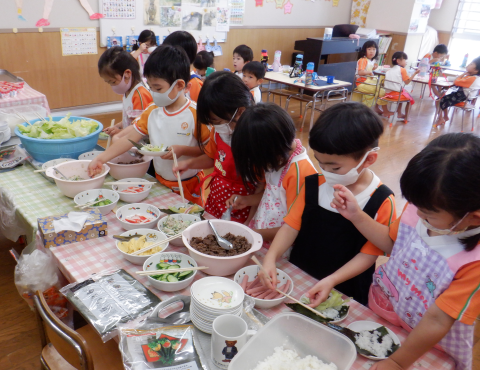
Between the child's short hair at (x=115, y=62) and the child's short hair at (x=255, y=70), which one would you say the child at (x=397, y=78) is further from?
the child's short hair at (x=115, y=62)

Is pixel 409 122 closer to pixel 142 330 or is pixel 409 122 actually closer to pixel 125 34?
pixel 125 34

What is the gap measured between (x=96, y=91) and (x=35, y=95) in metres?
2.36

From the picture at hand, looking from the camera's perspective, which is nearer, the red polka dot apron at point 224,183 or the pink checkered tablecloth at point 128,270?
the pink checkered tablecloth at point 128,270

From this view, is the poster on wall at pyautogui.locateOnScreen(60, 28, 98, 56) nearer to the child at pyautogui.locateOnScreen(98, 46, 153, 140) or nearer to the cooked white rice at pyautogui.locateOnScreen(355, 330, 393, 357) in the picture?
the child at pyautogui.locateOnScreen(98, 46, 153, 140)

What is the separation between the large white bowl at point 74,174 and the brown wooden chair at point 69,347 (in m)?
0.66

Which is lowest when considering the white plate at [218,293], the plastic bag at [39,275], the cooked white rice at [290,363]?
the plastic bag at [39,275]

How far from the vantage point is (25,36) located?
4.75m

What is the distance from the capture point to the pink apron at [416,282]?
1.06 meters

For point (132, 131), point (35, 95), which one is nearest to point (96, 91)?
point (35, 95)

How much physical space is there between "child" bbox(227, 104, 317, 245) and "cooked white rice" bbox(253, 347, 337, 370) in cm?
65

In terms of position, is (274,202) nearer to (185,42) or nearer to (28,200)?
(28,200)

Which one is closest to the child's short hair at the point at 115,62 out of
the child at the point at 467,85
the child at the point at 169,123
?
the child at the point at 169,123

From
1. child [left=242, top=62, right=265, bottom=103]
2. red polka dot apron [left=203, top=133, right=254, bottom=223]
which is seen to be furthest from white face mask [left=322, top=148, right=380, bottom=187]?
child [left=242, top=62, right=265, bottom=103]

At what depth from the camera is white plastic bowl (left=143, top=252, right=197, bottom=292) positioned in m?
1.22
